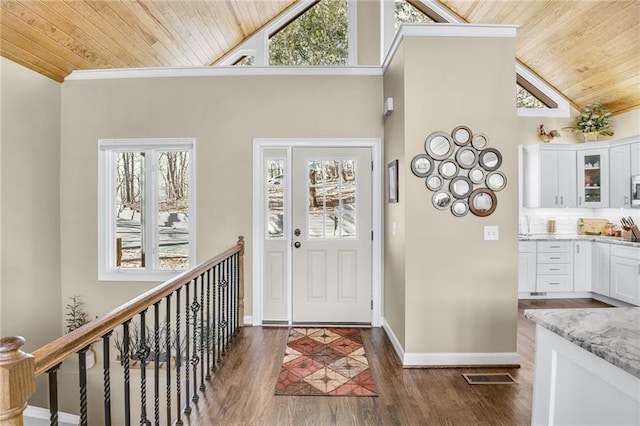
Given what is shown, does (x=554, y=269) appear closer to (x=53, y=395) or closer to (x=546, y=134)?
(x=546, y=134)

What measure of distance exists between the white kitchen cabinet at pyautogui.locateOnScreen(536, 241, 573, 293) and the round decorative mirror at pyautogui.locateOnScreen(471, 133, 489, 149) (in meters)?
2.70

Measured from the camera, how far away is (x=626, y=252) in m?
4.29

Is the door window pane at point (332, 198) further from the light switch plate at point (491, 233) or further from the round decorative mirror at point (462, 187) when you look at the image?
the light switch plate at point (491, 233)

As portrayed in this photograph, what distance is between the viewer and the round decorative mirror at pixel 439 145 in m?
2.83

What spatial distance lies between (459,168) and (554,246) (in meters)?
2.91

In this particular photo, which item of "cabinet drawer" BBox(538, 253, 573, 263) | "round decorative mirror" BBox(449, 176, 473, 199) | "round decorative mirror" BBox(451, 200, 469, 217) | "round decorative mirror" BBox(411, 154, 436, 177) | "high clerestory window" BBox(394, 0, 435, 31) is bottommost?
"cabinet drawer" BBox(538, 253, 573, 263)

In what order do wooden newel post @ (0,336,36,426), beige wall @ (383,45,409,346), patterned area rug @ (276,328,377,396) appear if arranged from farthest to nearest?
beige wall @ (383,45,409,346) → patterned area rug @ (276,328,377,396) → wooden newel post @ (0,336,36,426)

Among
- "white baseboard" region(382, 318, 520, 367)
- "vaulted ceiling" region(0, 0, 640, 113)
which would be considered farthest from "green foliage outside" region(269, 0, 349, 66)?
"white baseboard" region(382, 318, 520, 367)

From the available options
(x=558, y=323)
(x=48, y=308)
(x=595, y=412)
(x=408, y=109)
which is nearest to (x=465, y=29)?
(x=408, y=109)

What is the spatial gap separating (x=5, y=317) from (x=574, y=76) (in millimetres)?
7214

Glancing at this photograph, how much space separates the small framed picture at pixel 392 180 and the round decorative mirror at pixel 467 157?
21.9 inches

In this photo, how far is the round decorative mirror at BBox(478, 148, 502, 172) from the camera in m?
2.83

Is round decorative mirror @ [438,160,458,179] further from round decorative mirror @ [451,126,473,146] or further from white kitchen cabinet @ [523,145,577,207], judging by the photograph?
white kitchen cabinet @ [523,145,577,207]

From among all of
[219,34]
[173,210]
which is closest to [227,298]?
[173,210]
